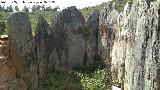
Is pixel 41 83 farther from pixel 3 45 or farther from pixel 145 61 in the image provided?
pixel 145 61

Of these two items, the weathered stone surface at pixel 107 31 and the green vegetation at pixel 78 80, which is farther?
the weathered stone surface at pixel 107 31

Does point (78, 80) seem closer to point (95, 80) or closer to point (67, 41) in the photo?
point (95, 80)


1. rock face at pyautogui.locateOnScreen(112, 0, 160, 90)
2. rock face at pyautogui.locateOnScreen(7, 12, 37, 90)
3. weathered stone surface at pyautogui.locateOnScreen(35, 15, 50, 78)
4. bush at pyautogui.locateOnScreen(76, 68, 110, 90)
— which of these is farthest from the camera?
weathered stone surface at pyautogui.locateOnScreen(35, 15, 50, 78)

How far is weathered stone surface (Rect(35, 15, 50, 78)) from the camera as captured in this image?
18303mm

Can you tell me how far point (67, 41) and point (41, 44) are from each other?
6.09 ft

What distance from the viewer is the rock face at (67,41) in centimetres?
1945

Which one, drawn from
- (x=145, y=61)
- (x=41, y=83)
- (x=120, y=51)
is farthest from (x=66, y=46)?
(x=145, y=61)

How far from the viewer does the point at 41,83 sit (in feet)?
58.3

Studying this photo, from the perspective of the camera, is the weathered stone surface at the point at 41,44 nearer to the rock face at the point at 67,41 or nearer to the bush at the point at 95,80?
the rock face at the point at 67,41

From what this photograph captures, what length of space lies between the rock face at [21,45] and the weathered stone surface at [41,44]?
93cm

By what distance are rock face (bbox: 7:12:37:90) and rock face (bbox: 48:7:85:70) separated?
2.03 meters

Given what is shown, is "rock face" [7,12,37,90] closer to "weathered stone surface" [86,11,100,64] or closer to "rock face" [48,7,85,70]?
"rock face" [48,7,85,70]

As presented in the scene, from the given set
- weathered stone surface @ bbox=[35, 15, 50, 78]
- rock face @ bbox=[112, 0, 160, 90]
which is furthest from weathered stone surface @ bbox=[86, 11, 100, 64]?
rock face @ bbox=[112, 0, 160, 90]

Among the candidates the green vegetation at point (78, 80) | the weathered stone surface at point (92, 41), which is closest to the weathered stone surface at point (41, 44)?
the green vegetation at point (78, 80)
